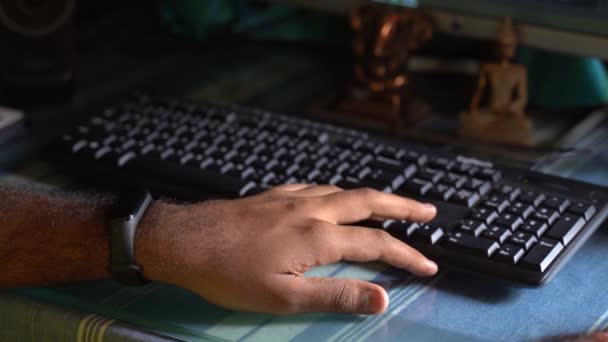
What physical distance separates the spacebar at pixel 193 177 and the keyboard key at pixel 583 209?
→ 0.99 feet

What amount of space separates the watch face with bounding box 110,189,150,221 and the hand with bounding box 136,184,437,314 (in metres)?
0.02

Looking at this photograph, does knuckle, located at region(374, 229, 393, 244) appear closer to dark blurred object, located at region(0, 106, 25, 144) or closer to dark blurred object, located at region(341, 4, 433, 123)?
dark blurred object, located at region(341, 4, 433, 123)

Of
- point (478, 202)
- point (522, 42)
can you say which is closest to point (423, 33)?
point (522, 42)

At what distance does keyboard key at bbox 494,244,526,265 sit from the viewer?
2.67ft

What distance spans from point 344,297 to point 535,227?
0.64 feet

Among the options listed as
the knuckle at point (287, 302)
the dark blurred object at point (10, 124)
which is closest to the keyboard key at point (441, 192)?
the knuckle at point (287, 302)

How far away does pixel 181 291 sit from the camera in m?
0.84

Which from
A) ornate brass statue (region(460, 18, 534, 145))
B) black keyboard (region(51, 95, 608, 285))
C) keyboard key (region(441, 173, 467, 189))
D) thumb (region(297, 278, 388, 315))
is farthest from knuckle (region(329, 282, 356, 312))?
ornate brass statue (region(460, 18, 534, 145))

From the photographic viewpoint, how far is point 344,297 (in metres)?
0.78

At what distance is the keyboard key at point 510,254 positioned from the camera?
2.67ft

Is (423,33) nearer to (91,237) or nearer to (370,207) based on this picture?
(370,207)

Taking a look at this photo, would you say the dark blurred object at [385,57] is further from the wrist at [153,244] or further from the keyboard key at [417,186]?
the wrist at [153,244]

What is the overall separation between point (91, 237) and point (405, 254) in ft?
0.94

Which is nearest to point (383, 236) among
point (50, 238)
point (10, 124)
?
point (50, 238)
